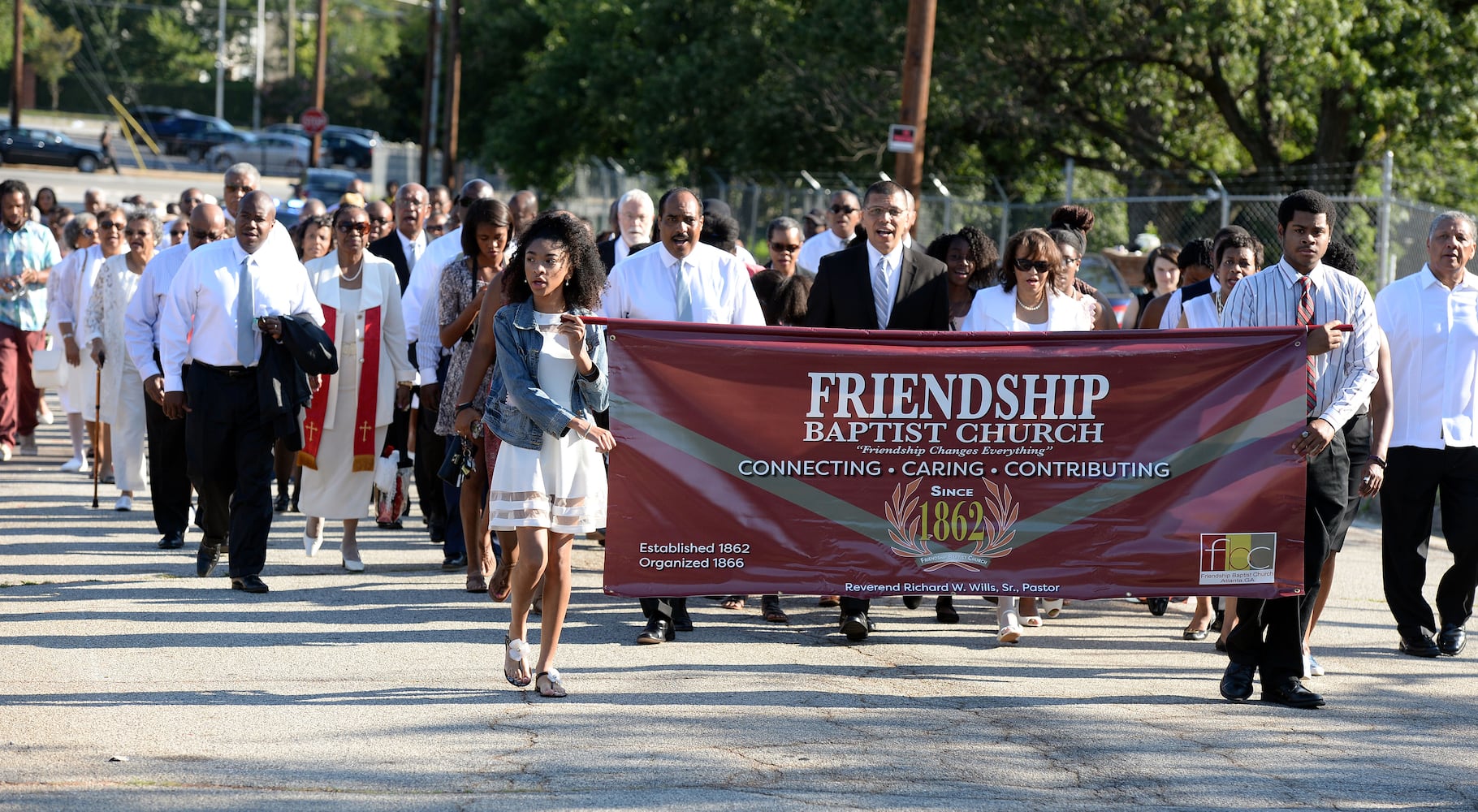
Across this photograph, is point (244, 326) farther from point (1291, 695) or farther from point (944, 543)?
point (1291, 695)

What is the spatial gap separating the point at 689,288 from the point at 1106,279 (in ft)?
43.2

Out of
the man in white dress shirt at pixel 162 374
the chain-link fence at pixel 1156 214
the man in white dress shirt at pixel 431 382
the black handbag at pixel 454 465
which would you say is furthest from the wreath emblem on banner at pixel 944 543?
the chain-link fence at pixel 1156 214

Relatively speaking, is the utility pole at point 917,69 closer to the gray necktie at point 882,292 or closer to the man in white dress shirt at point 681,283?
the gray necktie at point 882,292

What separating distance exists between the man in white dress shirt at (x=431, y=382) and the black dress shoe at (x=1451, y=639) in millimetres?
5368

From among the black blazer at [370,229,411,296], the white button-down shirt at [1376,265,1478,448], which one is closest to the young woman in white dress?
the white button-down shirt at [1376,265,1478,448]

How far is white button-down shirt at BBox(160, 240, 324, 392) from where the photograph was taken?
8.75m

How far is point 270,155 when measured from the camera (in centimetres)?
6322

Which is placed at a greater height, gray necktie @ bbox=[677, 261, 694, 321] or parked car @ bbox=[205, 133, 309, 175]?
parked car @ bbox=[205, 133, 309, 175]

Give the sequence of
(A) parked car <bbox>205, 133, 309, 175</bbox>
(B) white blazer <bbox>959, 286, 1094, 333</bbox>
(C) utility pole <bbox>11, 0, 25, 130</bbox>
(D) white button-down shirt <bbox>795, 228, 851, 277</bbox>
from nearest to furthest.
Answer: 1. (B) white blazer <bbox>959, 286, 1094, 333</bbox>
2. (D) white button-down shirt <bbox>795, 228, 851, 277</bbox>
3. (C) utility pole <bbox>11, 0, 25, 130</bbox>
4. (A) parked car <bbox>205, 133, 309, 175</bbox>

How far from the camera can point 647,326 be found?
698cm

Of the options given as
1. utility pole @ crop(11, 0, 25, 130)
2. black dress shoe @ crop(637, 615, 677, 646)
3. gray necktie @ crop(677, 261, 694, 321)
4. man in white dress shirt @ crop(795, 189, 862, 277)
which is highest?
utility pole @ crop(11, 0, 25, 130)

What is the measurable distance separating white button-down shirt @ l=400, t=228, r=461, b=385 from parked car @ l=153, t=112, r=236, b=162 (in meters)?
59.9

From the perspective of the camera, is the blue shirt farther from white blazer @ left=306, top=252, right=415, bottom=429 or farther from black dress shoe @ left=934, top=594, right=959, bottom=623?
black dress shoe @ left=934, top=594, right=959, bottom=623

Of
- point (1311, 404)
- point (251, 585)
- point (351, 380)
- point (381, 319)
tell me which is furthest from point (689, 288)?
point (1311, 404)
